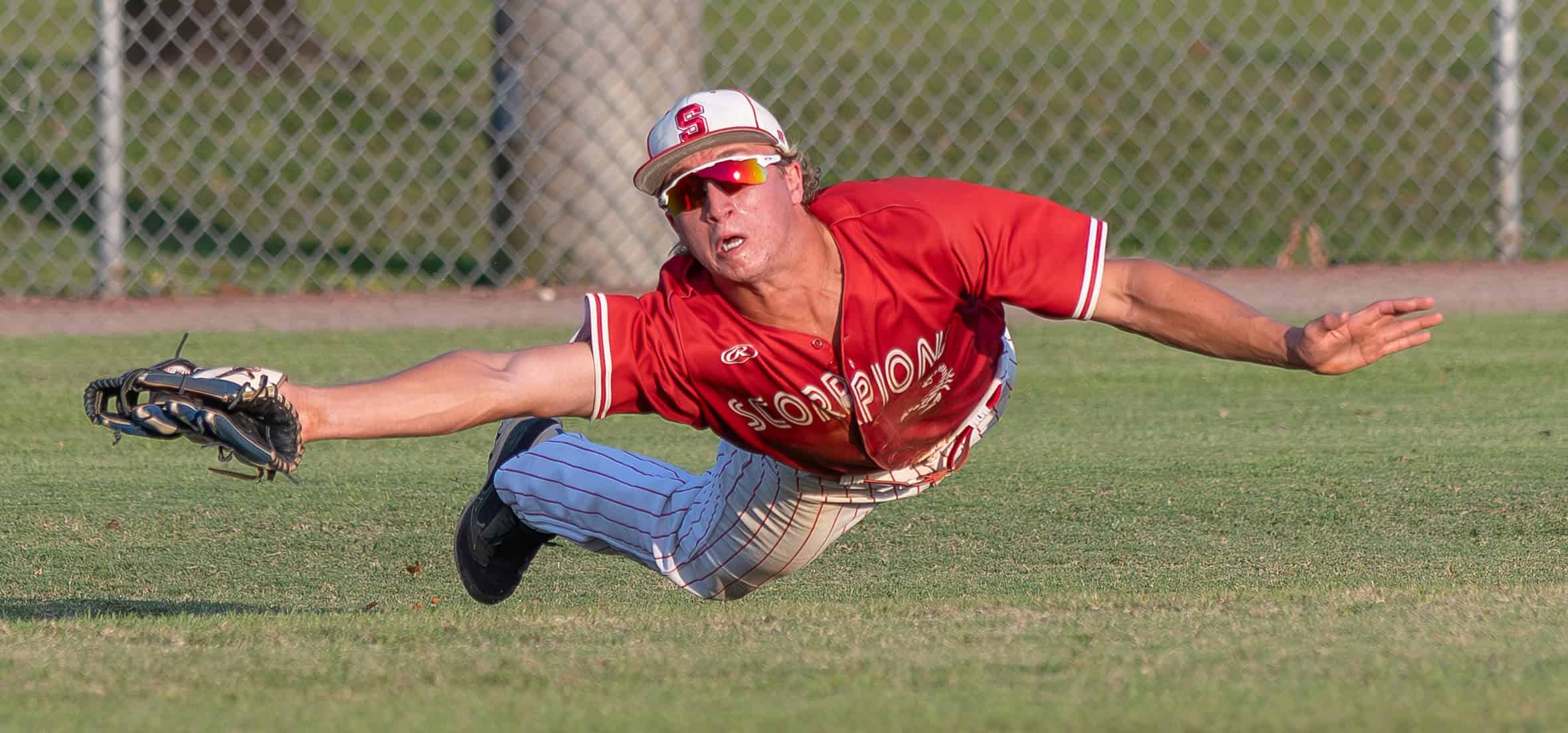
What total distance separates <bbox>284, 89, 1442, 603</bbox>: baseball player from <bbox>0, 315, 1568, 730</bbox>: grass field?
42 cm

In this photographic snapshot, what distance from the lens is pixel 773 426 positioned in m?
3.86

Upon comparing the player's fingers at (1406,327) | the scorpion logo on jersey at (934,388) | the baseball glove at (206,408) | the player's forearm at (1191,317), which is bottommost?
the scorpion logo on jersey at (934,388)

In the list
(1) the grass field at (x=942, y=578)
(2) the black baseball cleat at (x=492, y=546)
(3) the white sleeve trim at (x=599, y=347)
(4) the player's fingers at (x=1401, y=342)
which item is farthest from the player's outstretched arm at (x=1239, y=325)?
(2) the black baseball cleat at (x=492, y=546)

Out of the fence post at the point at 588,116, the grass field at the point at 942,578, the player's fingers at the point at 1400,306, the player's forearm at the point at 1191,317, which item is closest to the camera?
the grass field at the point at 942,578

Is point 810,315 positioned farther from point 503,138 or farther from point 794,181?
point 503,138

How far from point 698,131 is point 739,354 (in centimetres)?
43

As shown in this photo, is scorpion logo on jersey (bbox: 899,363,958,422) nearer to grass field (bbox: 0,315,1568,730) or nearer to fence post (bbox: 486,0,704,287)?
grass field (bbox: 0,315,1568,730)

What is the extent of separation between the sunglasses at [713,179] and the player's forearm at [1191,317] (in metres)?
0.69

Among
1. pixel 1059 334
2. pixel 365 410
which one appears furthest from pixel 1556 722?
pixel 1059 334

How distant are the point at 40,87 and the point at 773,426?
8.81 metres

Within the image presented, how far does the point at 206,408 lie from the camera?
308 centimetres

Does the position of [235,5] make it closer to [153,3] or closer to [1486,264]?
[153,3]

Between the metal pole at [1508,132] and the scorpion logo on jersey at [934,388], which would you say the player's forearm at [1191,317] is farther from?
the metal pole at [1508,132]

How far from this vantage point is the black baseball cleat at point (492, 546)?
4371 mm
